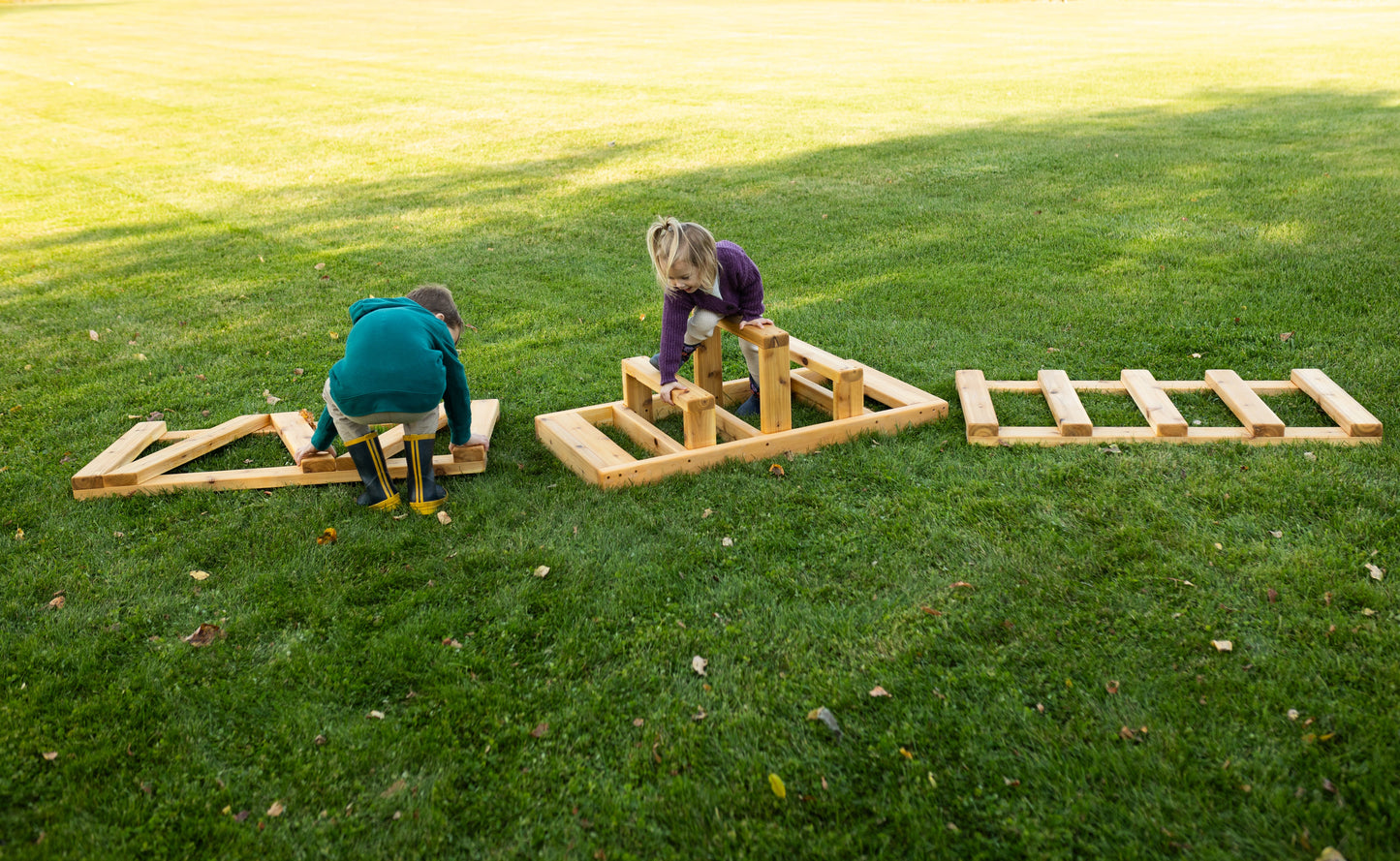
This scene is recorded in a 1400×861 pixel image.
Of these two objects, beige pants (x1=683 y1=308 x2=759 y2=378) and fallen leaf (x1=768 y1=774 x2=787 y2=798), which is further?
beige pants (x1=683 y1=308 x2=759 y2=378)

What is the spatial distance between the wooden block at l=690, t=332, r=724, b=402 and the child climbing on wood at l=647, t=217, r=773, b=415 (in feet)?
0.23

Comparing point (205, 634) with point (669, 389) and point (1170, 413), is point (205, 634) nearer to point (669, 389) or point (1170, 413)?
point (669, 389)

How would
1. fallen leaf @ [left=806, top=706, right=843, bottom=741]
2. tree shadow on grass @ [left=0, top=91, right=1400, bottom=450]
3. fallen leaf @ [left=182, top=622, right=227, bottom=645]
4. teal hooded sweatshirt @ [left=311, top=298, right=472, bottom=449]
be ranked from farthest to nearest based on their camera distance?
tree shadow on grass @ [left=0, top=91, right=1400, bottom=450], teal hooded sweatshirt @ [left=311, top=298, right=472, bottom=449], fallen leaf @ [left=182, top=622, right=227, bottom=645], fallen leaf @ [left=806, top=706, right=843, bottom=741]

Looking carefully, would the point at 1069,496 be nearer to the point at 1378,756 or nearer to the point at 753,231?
the point at 1378,756

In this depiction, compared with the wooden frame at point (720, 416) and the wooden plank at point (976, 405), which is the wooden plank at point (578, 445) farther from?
the wooden plank at point (976, 405)

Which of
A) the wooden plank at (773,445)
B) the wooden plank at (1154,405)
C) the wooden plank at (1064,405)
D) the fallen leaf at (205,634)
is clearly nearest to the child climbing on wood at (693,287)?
the wooden plank at (773,445)

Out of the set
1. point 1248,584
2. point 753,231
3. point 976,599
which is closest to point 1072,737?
point 976,599

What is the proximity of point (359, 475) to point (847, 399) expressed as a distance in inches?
105

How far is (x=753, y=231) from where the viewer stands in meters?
9.84

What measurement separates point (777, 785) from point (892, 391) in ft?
10.3

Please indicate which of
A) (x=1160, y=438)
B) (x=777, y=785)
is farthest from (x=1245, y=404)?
(x=777, y=785)

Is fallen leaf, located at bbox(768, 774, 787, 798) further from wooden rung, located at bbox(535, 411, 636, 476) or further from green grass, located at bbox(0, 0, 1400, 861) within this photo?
wooden rung, located at bbox(535, 411, 636, 476)

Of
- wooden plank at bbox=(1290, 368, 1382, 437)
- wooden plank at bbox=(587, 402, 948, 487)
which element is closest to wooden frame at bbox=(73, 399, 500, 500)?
wooden plank at bbox=(587, 402, 948, 487)

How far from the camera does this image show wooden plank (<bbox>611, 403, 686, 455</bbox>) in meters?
5.17
